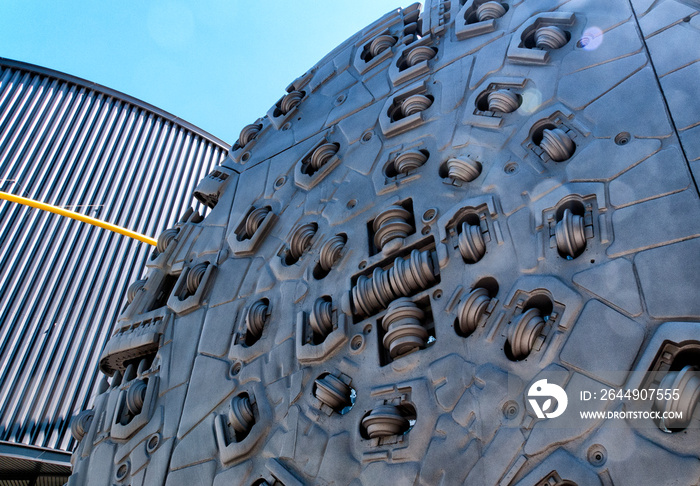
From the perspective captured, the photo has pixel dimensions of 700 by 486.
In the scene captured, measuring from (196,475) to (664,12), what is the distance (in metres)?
6.27

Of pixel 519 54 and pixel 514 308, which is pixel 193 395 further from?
pixel 519 54

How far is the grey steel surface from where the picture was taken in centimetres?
437

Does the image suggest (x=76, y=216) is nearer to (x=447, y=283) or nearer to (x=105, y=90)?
(x=105, y=90)

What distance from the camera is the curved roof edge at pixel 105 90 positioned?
17.1 metres

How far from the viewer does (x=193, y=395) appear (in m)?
6.98

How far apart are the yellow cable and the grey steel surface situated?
24.7ft

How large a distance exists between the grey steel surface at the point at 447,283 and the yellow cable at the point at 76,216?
24.7 feet

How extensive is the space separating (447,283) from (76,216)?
12614 mm

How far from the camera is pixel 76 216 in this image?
15.8m

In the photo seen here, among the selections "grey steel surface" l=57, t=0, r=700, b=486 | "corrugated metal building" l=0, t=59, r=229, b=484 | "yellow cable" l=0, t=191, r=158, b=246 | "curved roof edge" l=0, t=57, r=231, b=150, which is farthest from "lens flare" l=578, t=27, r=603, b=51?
"curved roof edge" l=0, t=57, r=231, b=150

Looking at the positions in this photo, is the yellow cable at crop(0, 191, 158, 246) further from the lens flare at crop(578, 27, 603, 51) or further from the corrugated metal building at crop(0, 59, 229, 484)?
the lens flare at crop(578, 27, 603, 51)

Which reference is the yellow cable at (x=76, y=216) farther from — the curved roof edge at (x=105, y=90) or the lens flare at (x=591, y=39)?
the lens flare at (x=591, y=39)

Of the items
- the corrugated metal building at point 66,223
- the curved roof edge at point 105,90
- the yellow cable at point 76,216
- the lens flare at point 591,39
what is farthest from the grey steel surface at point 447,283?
the curved roof edge at point 105,90

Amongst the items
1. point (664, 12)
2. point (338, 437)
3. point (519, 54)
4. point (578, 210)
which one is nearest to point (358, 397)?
point (338, 437)
